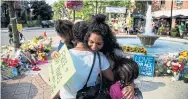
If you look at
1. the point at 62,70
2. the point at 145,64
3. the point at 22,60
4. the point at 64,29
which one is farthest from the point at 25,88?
the point at 62,70

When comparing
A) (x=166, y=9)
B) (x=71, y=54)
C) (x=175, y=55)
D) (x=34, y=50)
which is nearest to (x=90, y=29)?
(x=71, y=54)

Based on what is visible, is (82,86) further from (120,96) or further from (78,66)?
(120,96)

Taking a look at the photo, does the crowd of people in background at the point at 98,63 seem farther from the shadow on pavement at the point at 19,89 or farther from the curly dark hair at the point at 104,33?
the shadow on pavement at the point at 19,89

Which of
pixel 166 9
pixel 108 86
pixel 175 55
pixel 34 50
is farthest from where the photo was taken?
pixel 166 9

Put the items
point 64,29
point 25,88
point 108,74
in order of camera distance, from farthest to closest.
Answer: point 25,88 < point 64,29 < point 108,74

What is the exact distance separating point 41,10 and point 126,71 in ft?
157

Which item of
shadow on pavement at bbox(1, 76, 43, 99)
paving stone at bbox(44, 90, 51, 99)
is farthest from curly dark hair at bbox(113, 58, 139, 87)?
shadow on pavement at bbox(1, 76, 43, 99)

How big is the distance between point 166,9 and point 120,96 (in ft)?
96.0

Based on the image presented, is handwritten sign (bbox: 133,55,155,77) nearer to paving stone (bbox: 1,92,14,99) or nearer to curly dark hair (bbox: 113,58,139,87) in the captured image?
paving stone (bbox: 1,92,14,99)

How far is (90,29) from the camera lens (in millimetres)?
1757

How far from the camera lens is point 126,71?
1.78m

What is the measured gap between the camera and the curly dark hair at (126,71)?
177 centimetres

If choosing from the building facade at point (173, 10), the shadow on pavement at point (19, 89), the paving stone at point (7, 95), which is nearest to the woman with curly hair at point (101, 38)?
the shadow on pavement at point (19, 89)

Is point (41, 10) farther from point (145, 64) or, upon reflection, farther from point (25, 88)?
point (25, 88)
